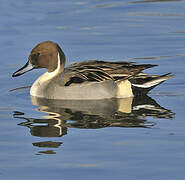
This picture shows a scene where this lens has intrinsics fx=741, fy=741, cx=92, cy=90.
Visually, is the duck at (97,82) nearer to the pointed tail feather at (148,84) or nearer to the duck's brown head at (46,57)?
the pointed tail feather at (148,84)

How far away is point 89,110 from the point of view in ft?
36.5

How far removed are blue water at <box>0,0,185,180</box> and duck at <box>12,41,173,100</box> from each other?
0.83 ft

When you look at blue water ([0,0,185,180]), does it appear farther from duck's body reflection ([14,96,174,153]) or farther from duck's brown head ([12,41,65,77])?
duck's brown head ([12,41,65,77])

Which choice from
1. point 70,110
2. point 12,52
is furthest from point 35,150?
point 12,52

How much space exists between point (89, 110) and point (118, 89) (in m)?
1.00

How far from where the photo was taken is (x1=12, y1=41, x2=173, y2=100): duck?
11.8 metres

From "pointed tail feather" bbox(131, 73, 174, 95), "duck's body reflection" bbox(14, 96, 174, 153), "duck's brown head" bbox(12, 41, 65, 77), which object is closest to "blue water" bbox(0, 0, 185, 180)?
"duck's body reflection" bbox(14, 96, 174, 153)

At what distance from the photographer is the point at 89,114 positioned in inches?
426

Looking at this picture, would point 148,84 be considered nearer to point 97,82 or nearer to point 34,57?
point 97,82

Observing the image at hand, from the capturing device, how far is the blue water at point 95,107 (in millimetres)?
8453

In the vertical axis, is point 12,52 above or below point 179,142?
above

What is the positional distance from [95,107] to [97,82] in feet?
2.18

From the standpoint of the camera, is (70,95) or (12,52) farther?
(12,52)

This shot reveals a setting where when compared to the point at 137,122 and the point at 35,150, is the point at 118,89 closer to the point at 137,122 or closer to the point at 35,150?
the point at 137,122
